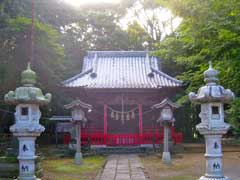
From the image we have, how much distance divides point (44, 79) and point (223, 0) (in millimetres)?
11531

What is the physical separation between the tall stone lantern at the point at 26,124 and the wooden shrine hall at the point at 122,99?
13884 mm

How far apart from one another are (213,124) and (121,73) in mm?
17135

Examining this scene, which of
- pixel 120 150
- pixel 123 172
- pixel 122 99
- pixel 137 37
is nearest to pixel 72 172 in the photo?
pixel 123 172

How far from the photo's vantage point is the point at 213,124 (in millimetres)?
8477

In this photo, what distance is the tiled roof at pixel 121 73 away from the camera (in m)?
23.5

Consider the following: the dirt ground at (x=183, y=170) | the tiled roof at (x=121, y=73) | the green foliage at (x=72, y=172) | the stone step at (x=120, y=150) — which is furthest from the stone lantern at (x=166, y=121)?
the tiled roof at (x=121, y=73)

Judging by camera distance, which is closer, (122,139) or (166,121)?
(166,121)

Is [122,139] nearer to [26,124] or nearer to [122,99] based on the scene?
[122,99]

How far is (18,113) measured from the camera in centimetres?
859

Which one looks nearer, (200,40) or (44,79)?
(200,40)

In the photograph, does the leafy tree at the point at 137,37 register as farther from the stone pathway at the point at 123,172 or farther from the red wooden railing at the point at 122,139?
the stone pathway at the point at 123,172

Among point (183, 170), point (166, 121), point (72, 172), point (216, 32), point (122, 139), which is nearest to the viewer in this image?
point (216, 32)

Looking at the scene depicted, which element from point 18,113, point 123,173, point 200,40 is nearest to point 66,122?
point 123,173

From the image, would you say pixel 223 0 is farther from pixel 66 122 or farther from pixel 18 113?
pixel 66 122
